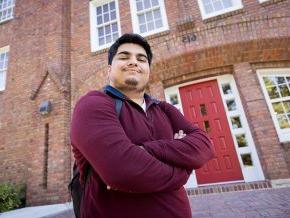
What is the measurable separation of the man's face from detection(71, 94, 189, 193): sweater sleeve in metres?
0.43

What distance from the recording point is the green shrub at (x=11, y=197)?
584 centimetres

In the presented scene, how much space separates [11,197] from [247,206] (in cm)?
618

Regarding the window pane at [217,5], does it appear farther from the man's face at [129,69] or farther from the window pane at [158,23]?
the man's face at [129,69]

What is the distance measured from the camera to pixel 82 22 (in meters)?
8.14

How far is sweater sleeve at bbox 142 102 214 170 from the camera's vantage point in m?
1.35

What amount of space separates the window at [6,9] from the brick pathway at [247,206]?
11138 millimetres

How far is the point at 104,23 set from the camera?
804cm

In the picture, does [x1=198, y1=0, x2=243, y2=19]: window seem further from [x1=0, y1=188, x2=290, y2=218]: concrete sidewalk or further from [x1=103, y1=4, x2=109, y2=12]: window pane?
[x1=0, y1=188, x2=290, y2=218]: concrete sidewalk

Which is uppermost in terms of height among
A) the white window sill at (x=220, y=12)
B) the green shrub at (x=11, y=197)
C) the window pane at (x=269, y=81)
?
the white window sill at (x=220, y=12)

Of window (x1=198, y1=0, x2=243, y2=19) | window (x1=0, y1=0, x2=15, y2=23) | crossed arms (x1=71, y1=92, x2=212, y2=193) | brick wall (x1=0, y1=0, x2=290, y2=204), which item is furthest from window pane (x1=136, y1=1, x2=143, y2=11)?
crossed arms (x1=71, y1=92, x2=212, y2=193)

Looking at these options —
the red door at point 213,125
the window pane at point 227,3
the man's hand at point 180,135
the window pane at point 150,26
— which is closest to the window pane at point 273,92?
the red door at point 213,125

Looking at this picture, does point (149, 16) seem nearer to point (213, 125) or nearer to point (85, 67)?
point (85, 67)

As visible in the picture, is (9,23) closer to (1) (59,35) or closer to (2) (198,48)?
(1) (59,35)

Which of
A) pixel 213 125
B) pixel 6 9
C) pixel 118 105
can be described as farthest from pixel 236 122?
pixel 6 9
